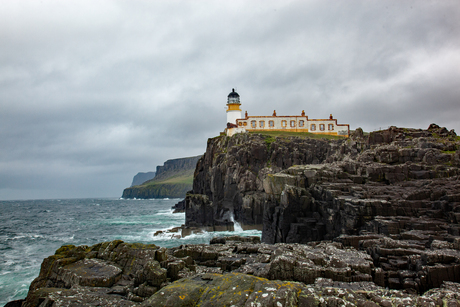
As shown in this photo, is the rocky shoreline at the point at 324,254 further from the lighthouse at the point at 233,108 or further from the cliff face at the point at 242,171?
the lighthouse at the point at 233,108

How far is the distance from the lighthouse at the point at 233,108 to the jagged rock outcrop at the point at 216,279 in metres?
73.0

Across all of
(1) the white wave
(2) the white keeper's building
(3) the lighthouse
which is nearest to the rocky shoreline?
(1) the white wave

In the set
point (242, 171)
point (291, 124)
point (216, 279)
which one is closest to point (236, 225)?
point (242, 171)

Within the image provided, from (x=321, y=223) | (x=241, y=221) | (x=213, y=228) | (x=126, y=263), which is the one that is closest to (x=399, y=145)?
(x=321, y=223)

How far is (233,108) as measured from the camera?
92438mm

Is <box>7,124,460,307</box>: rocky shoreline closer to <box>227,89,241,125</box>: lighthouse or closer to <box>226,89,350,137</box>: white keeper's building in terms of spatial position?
<box>226,89,350,137</box>: white keeper's building

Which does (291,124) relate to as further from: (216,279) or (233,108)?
(216,279)

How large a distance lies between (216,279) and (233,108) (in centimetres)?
8316

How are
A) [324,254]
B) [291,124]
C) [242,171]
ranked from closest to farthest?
[324,254] < [242,171] < [291,124]

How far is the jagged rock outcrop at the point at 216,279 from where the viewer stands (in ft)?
32.0

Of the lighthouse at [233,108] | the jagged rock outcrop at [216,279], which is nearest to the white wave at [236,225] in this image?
the lighthouse at [233,108]

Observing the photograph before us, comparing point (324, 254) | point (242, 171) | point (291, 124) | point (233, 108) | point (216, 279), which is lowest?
point (324, 254)

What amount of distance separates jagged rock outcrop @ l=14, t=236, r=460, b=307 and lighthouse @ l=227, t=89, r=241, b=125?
240 feet

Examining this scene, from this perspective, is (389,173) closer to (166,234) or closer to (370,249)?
(370,249)
